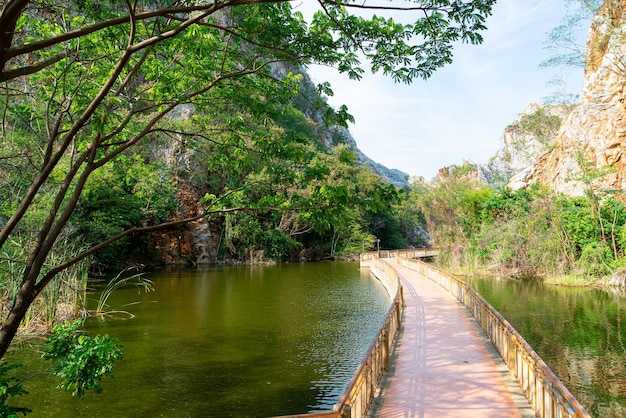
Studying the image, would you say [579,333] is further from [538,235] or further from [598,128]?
[598,128]

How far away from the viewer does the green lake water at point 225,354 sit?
8438 millimetres

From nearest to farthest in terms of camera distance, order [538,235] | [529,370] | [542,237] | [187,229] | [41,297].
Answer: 1. [529,370]
2. [41,297]
3. [542,237]
4. [538,235]
5. [187,229]

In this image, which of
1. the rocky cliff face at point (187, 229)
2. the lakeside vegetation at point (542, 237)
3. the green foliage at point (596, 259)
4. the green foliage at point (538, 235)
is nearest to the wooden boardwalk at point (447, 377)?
the green foliage at point (596, 259)

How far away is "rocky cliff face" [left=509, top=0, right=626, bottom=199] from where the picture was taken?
26781 millimetres

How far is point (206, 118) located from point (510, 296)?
55.5 feet

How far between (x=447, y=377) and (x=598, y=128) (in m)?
28.0

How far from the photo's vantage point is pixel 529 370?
21.1ft

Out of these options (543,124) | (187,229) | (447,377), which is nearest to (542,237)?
(447,377)

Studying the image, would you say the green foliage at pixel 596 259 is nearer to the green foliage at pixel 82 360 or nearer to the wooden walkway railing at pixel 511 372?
the wooden walkway railing at pixel 511 372

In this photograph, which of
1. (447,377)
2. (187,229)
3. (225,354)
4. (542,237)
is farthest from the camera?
(187,229)

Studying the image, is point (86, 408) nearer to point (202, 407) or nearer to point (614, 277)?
point (202, 407)

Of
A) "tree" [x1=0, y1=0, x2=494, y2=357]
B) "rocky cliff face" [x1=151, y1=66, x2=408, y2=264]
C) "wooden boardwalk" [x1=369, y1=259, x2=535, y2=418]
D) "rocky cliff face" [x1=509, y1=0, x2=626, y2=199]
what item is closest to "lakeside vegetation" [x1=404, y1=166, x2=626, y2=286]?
"rocky cliff face" [x1=509, y1=0, x2=626, y2=199]

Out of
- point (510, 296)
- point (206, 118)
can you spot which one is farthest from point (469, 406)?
point (510, 296)

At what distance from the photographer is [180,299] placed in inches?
802
